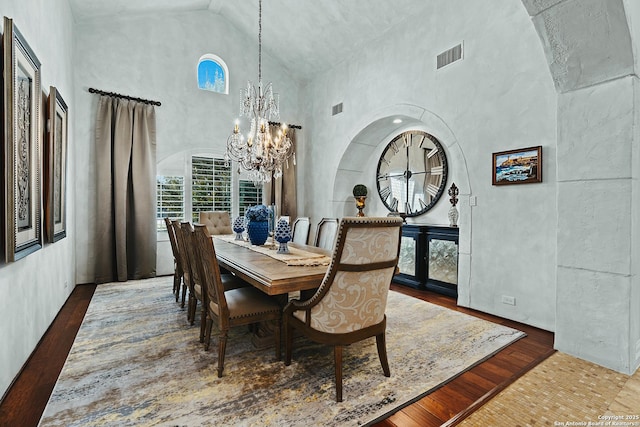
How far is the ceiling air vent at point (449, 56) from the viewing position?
12.3 ft

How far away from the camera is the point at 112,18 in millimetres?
4723

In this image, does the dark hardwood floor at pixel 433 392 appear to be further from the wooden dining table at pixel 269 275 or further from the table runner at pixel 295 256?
the table runner at pixel 295 256

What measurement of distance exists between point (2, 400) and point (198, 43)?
5.40 m

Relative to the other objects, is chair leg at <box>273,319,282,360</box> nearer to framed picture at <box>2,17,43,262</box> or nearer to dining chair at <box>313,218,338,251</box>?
dining chair at <box>313,218,338,251</box>

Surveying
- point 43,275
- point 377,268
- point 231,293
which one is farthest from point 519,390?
point 43,275

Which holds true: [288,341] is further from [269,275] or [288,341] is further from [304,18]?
[304,18]

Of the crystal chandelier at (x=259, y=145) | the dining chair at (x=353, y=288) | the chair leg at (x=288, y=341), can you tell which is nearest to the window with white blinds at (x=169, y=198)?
the crystal chandelier at (x=259, y=145)

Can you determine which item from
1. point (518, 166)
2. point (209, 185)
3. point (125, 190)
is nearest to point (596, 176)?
point (518, 166)

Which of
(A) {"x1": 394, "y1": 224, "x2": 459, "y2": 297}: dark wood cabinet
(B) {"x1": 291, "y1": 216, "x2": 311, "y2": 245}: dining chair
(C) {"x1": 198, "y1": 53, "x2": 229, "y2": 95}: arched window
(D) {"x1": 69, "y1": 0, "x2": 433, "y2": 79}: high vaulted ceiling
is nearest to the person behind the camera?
(B) {"x1": 291, "y1": 216, "x2": 311, "y2": 245}: dining chair

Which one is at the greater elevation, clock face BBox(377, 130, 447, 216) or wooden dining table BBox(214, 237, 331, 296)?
clock face BBox(377, 130, 447, 216)

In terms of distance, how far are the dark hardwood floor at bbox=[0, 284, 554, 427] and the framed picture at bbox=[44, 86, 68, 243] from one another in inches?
37.7

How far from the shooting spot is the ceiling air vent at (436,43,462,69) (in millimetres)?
3744

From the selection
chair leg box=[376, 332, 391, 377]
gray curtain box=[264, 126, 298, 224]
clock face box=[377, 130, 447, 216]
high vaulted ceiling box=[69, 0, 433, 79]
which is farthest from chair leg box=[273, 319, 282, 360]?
high vaulted ceiling box=[69, 0, 433, 79]

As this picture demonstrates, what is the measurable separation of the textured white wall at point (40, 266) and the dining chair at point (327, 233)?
2.40m
